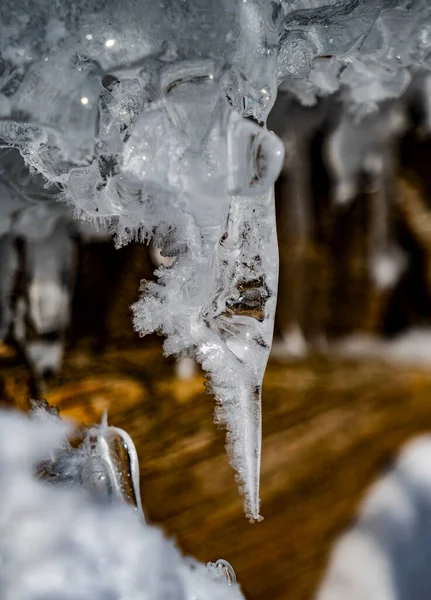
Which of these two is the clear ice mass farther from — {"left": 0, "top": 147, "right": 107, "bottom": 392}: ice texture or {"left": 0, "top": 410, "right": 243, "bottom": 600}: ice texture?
{"left": 0, "top": 147, "right": 107, "bottom": 392}: ice texture

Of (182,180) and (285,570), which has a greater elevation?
(182,180)

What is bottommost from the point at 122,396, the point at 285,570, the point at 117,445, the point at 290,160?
the point at 285,570

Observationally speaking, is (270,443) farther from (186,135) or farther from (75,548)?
(186,135)

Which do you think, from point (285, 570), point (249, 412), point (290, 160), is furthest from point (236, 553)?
point (290, 160)

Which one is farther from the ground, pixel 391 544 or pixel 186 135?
pixel 186 135

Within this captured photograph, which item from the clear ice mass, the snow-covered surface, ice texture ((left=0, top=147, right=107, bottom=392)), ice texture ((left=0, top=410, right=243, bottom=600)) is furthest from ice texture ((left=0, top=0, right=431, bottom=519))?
the snow-covered surface

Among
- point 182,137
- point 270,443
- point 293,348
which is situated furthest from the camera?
point 293,348

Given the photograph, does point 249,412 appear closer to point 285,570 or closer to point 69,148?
point 69,148

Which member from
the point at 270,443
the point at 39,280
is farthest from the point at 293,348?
the point at 39,280
